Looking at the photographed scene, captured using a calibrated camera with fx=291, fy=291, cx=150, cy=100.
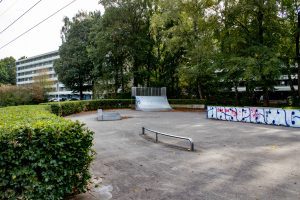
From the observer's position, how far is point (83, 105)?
35125 mm

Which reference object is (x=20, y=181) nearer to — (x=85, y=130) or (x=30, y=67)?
(x=85, y=130)

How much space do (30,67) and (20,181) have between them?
127 meters

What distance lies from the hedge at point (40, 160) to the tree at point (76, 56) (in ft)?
142

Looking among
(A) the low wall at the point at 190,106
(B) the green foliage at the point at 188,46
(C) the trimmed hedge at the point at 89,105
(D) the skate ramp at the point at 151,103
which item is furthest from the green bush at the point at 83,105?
(A) the low wall at the point at 190,106

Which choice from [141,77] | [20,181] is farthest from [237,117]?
[141,77]

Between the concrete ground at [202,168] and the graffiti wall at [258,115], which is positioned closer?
the concrete ground at [202,168]

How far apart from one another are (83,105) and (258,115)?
21.0 m

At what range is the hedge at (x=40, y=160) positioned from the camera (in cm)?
519

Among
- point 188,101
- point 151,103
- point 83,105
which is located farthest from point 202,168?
point 188,101

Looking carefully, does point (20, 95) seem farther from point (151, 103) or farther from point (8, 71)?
point (8, 71)

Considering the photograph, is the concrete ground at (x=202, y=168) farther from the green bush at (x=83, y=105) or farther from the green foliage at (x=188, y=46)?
the green foliage at (x=188, y=46)

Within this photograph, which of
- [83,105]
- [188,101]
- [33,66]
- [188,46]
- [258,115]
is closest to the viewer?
[258,115]

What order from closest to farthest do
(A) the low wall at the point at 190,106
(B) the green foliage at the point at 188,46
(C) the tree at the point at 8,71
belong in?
(B) the green foliage at the point at 188,46 → (A) the low wall at the point at 190,106 → (C) the tree at the point at 8,71

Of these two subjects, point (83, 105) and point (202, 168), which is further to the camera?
point (83, 105)
